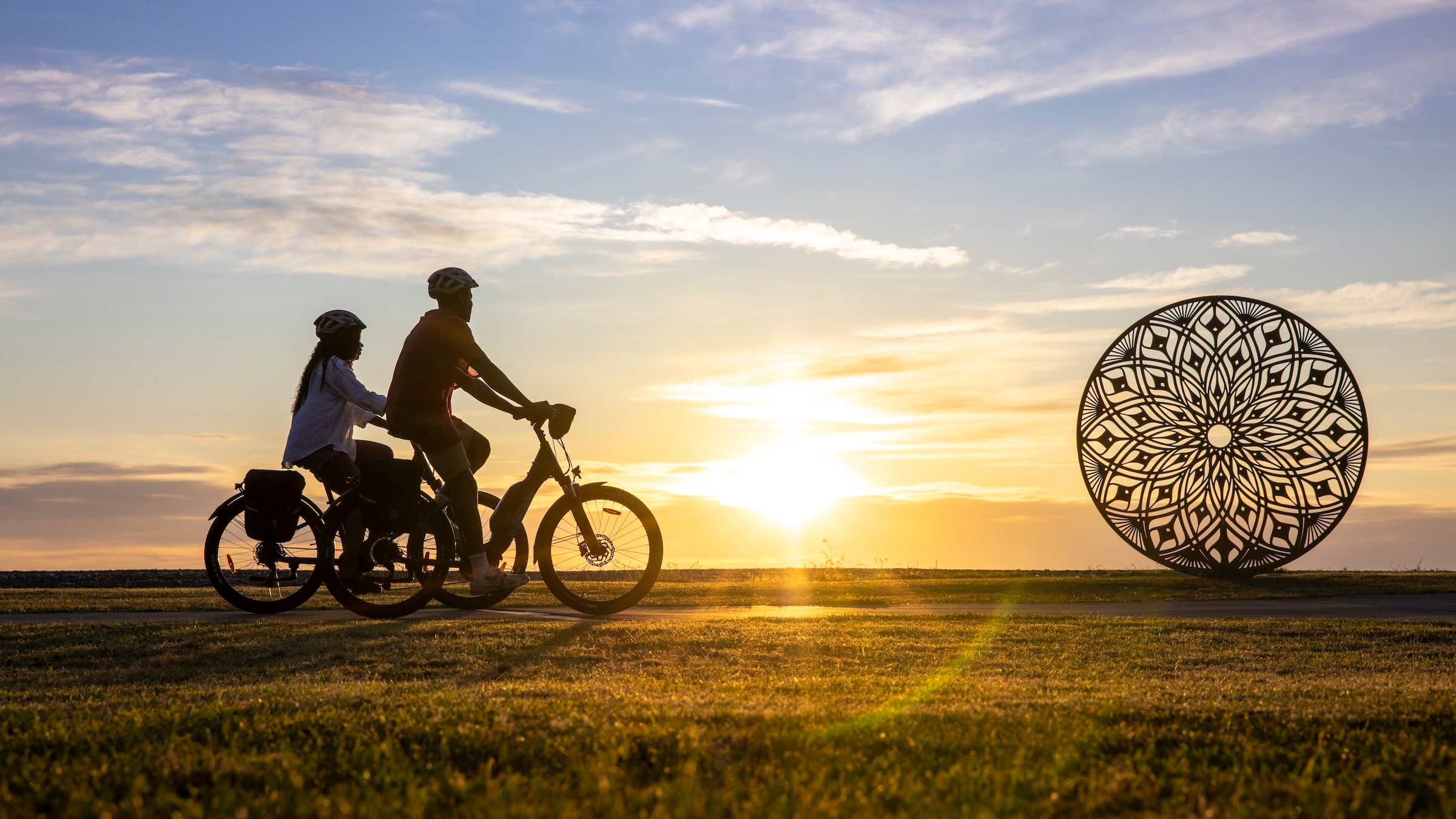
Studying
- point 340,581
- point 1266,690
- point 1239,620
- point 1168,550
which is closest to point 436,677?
point 340,581

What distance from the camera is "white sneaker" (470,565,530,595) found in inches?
332

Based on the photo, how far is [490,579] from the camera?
333 inches

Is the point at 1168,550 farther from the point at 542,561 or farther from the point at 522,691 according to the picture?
the point at 522,691

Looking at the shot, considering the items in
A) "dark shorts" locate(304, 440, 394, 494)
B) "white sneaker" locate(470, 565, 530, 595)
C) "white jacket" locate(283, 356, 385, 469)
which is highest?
"white jacket" locate(283, 356, 385, 469)

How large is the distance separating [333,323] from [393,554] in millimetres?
1931

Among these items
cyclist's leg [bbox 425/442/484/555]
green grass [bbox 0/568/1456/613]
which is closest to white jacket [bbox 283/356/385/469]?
cyclist's leg [bbox 425/442/484/555]

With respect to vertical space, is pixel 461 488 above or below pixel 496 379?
below

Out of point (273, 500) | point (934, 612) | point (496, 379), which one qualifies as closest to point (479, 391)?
point (496, 379)

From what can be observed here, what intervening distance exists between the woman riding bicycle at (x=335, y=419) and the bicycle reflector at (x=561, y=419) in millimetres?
1392

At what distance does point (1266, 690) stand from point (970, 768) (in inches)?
134

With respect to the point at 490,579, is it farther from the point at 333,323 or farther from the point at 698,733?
the point at 698,733

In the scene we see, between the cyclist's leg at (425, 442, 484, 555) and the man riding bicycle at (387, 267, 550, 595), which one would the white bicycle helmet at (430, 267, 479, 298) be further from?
the cyclist's leg at (425, 442, 484, 555)

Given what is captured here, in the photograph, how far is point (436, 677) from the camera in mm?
7445

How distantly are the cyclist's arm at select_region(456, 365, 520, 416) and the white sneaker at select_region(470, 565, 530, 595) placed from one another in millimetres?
1253
